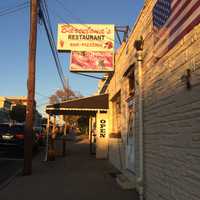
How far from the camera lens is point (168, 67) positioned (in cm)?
786

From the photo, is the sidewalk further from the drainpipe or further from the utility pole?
the utility pole

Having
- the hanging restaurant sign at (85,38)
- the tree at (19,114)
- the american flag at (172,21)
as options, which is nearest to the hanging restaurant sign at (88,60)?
the hanging restaurant sign at (85,38)

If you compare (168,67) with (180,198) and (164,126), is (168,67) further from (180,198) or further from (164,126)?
(180,198)

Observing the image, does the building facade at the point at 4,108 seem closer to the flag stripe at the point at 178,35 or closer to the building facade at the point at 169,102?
the building facade at the point at 169,102

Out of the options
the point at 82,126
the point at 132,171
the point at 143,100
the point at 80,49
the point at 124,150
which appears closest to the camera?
the point at 143,100

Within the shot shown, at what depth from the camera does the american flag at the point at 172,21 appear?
21.2ft

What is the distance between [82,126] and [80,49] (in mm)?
48851

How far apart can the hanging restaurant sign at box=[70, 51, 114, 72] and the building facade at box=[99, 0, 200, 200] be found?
9.29 m

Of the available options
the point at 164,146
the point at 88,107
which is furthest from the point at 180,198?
the point at 88,107

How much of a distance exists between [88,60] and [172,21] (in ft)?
47.1

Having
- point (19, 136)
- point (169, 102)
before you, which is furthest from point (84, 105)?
point (169, 102)

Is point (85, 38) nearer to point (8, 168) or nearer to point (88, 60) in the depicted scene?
point (88, 60)

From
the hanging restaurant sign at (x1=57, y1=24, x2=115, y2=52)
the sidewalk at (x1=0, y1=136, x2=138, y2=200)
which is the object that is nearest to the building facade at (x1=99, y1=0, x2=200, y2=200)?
the sidewalk at (x1=0, y1=136, x2=138, y2=200)

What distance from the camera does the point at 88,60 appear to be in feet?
71.2
